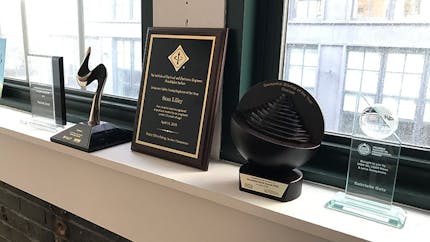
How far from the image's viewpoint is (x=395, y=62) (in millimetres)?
940

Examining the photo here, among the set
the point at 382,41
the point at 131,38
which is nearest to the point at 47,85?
the point at 131,38

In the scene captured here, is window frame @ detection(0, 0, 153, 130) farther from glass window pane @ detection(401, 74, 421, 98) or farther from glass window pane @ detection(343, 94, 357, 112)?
glass window pane @ detection(401, 74, 421, 98)

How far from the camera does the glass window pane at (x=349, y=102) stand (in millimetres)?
1015

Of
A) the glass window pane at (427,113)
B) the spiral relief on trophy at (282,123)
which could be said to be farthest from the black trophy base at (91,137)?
the glass window pane at (427,113)

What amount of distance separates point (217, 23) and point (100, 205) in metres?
0.74

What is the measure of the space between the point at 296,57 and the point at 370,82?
0.21m

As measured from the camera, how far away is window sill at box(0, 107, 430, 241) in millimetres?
797

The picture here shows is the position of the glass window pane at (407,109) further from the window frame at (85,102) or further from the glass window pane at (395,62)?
the window frame at (85,102)

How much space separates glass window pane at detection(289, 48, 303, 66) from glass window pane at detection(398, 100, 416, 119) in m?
0.28

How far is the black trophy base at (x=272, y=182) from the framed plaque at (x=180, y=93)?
0.55 feet

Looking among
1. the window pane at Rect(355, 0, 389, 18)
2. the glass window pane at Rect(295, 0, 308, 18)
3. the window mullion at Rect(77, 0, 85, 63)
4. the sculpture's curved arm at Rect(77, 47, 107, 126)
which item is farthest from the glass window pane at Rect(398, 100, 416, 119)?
the window mullion at Rect(77, 0, 85, 63)

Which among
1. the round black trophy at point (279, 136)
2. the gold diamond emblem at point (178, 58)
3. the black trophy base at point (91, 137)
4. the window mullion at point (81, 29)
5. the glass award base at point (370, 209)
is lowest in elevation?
the glass award base at point (370, 209)

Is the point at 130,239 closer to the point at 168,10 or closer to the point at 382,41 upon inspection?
the point at 168,10

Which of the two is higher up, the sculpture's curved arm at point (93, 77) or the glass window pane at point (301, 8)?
the glass window pane at point (301, 8)
